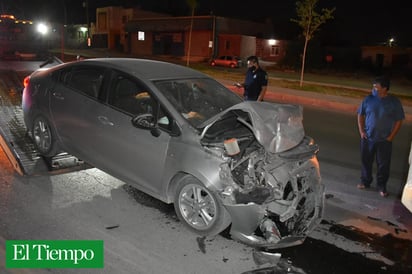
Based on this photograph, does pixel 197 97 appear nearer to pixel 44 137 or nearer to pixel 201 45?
pixel 44 137

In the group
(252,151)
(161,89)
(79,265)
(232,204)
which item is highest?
(161,89)

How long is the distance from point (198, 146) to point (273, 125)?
79 centimetres

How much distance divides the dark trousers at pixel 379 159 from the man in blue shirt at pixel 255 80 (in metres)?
2.79

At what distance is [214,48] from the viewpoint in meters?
42.4

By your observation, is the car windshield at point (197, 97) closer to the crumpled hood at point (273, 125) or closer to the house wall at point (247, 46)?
the crumpled hood at point (273, 125)

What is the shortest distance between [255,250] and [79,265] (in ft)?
5.44

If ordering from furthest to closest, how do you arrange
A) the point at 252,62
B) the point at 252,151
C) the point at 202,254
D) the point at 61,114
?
the point at 252,62, the point at 61,114, the point at 252,151, the point at 202,254

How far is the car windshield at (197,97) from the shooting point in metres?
4.53

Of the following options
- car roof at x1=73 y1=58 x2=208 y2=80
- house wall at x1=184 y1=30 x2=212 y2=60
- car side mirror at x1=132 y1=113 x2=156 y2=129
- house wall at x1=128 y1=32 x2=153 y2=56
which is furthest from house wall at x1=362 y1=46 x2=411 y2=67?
car side mirror at x1=132 y1=113 x2=156 y2=129

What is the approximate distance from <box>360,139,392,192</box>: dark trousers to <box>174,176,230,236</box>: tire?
276 centimetres

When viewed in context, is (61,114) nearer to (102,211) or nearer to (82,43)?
(102,211)

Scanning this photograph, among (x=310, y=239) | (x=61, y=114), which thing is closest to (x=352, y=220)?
(x=310, y=239)

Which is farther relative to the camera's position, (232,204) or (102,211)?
(102,211)

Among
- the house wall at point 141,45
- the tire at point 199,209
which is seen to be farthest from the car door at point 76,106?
the house wall at point 141,45
